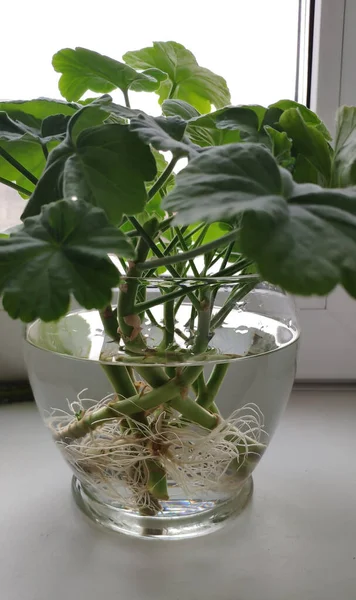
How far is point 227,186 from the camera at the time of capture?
327mm

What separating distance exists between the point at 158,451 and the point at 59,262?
267mm

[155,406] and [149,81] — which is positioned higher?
[149,81]

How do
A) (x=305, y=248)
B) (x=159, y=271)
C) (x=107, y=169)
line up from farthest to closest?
(x=159, y=271) < (x=107, y=169) < (x=305, y=248)

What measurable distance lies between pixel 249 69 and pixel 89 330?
596mm

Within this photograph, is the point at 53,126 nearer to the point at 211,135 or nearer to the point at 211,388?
the point at 211,135

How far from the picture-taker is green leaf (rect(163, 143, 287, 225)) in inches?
11.9

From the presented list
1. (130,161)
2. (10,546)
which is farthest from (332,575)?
(130,161)

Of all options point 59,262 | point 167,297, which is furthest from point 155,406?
point 59,262

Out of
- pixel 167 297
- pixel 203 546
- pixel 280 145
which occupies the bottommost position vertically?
pixel 203 546

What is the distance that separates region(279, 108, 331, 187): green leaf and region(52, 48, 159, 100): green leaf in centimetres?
15

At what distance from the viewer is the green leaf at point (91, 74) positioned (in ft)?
1.74

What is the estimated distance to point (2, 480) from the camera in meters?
0.69

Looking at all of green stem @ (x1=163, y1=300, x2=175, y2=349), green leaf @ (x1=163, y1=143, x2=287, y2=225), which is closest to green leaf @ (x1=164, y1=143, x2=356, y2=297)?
green leaf @ (x1=163, y1=143, x2=287, y2=225)

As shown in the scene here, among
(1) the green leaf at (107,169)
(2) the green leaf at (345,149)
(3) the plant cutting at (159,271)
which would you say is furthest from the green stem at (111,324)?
(2) the green leaf at (345,149)
